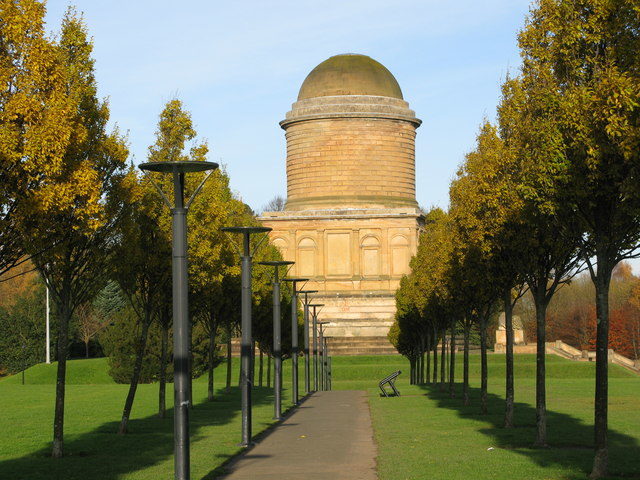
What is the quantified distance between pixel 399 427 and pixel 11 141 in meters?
14.6

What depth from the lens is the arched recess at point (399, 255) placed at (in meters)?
93.2

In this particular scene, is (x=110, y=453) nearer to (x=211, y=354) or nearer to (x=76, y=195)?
(x=76, y=195)

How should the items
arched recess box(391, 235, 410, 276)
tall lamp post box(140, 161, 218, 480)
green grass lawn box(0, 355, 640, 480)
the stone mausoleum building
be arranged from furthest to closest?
the stone mausoleum building < arched recess box(391, 235, 410, 276) < green grass lawn box(0, 355, 640, 480) < tall lamp post box(140, 161, 218, 480)

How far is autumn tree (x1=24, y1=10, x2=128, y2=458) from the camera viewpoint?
1808 centimetres

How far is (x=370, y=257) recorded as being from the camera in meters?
94.4

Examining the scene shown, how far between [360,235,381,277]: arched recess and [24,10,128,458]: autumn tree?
70.1 metres

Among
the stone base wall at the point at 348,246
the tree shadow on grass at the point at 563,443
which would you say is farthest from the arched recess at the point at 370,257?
the tree shadow on grass at the point at 563,443

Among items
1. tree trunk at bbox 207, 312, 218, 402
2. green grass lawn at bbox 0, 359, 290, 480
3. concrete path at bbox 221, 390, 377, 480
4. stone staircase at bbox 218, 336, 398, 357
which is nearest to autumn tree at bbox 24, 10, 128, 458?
green grass lawn at bbox 0, 359, 290, 480

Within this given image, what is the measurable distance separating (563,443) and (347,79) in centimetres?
7490

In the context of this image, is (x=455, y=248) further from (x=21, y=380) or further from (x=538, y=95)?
(x=21, y=380)

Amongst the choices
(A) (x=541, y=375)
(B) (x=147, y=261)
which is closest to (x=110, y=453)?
(B) (x=147, y=261)

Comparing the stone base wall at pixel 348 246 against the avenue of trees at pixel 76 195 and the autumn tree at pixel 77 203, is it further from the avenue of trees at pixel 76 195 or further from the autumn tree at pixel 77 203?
the autumn tree at pixel 77 203

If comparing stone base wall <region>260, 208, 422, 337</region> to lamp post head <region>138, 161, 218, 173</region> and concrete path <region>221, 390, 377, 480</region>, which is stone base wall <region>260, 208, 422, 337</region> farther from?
lamp post head <region>138, 161, 218, 173</region>

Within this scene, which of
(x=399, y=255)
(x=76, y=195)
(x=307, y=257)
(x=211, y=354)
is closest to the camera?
(x=76, y=195)
